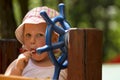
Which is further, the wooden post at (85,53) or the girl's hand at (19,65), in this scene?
the girl's hand at (19,65)

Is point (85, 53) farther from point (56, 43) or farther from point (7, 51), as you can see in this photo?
point (7, 51)

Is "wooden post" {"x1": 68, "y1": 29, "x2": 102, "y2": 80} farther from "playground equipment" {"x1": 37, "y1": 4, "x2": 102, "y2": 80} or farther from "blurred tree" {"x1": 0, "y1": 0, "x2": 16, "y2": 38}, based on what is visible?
"blurred tree" {"x1": 0, "y1": 0, "x2": 16, "y2": 38}

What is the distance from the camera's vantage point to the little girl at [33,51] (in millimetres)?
1758

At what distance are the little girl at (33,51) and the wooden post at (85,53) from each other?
414 mm

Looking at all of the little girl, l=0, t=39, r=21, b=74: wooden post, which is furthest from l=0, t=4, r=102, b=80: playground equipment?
l=0, t=39, r=21, b=74: wooden post

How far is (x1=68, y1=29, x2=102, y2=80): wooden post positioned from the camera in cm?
128

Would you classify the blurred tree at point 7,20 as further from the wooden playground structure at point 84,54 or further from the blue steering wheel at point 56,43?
the wooden playground structure at point 84,54

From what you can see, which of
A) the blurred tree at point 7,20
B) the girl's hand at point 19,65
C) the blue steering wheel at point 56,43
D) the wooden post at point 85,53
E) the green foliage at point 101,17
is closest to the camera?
the wooden post at point 85,53

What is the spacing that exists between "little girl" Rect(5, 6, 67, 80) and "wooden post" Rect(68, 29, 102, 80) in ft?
1.36

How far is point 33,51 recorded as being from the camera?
5.85ft

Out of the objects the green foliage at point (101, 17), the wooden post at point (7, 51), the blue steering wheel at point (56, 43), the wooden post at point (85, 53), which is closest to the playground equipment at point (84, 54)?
the wooden post at point (85, 53)

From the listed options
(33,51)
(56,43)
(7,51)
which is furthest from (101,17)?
(56,43)

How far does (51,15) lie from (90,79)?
537mm

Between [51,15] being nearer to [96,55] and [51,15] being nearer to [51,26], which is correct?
[51,26]
